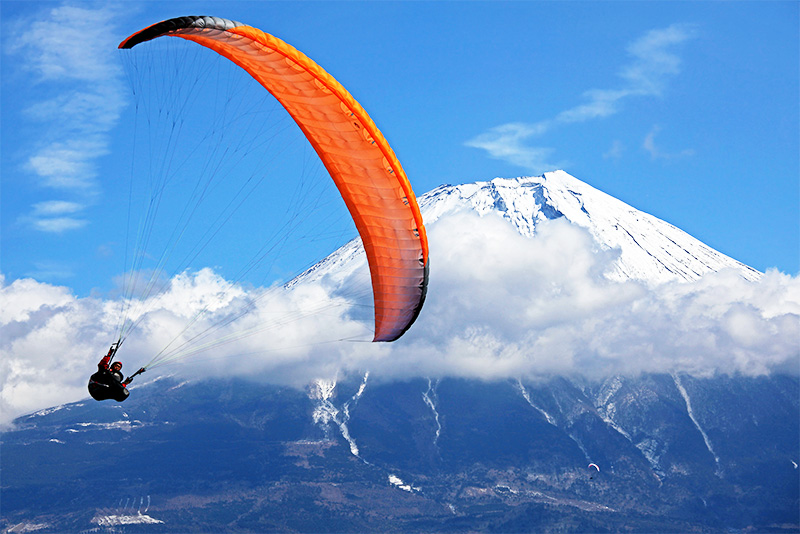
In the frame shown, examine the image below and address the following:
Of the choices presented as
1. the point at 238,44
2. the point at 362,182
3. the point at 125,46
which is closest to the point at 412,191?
the point at 362,182

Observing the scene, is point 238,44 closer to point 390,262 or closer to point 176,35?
point 176,35

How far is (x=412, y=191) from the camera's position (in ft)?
88.5

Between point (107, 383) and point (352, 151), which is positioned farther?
point (352, 151)

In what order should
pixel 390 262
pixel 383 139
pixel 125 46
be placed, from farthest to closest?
pixel 390 262 → pixel 383 139 → pixel 125 46

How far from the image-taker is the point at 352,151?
27.0m

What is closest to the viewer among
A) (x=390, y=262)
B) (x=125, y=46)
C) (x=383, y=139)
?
(x=125, y=46)

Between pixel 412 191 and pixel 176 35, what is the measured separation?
7.69 metres

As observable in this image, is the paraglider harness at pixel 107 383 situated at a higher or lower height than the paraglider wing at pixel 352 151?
lower

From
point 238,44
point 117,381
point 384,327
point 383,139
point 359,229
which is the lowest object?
point 117,381

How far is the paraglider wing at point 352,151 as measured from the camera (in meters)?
24.7

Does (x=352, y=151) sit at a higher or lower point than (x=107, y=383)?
higher

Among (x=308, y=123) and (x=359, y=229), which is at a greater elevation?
(x=308, y=123)

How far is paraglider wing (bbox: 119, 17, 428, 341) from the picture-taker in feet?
80.9

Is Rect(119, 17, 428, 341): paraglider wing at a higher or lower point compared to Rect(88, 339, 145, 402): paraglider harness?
higher
